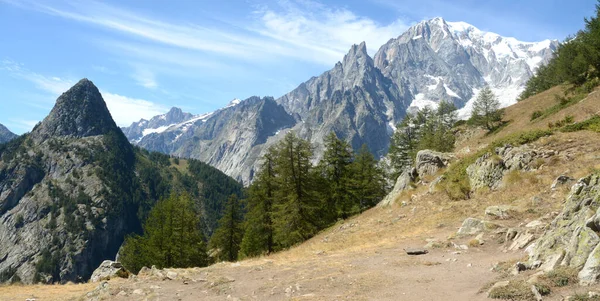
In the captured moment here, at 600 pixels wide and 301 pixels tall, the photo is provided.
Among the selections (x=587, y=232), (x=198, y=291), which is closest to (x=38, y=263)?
(x=198, y=291)

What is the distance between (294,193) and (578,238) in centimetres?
2902

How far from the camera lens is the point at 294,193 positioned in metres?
37.0

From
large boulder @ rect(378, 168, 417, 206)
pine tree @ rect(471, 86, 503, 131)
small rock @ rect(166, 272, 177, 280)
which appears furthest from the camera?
pine tree @ rect(471, 86, 503, 131)

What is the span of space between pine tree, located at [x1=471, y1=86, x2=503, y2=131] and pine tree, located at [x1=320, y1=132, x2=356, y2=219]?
34413mm

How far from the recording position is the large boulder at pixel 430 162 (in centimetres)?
3383

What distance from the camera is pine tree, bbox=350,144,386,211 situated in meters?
43.0

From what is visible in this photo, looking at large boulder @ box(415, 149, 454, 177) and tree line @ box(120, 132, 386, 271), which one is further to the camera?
tree line @ box(120, 132, 386, 271)

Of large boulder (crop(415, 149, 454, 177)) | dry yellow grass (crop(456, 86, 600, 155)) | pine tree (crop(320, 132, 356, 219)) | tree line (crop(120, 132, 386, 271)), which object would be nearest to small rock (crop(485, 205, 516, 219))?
large boulder (crop(415, 149, 454, 177))

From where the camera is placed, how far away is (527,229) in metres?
13.6

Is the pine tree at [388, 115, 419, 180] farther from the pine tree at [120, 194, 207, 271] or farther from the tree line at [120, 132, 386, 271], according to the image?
the pine tree at [120, 194, 207, 271]

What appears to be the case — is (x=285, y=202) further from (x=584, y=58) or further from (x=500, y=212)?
(x=584, y=58)

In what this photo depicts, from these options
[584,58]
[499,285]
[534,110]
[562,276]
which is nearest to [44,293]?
[499,285]

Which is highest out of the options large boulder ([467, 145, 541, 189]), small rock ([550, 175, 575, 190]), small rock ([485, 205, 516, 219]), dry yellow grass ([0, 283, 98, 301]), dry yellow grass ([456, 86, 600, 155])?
dry yellow grass ([456, 86, 600, 155])

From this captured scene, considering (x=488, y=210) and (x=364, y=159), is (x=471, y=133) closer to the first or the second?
(x=364, y=159)
